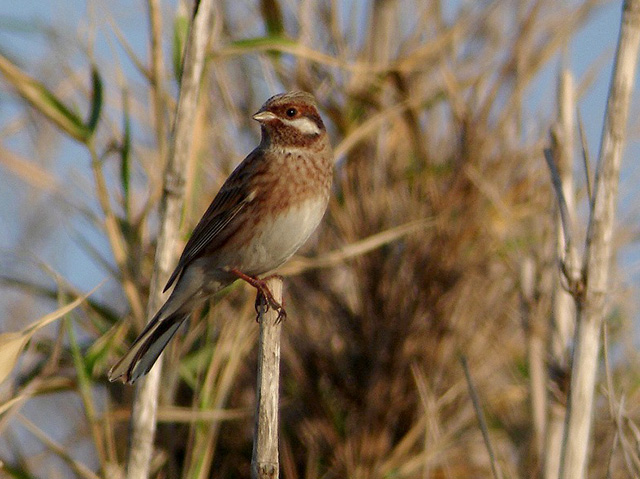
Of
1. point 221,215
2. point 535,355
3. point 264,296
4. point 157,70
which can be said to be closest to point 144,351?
point 264,296

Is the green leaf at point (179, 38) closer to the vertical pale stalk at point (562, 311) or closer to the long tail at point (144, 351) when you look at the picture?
the long tail at point (144, 351)

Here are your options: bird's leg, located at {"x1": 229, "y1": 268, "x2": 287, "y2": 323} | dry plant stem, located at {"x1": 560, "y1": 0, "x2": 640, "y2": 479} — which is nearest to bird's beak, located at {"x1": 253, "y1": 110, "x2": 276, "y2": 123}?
bird's leg, located at {"x1": 229, "y1": 268, "x2": 287, "y2": 323}

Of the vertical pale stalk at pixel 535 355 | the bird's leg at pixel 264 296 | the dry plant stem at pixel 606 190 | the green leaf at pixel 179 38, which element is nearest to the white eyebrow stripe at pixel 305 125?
the green leaf at pixel 179 38

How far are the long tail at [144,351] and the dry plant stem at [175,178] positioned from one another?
0.12 ft

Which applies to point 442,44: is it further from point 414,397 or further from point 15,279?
point 15,279

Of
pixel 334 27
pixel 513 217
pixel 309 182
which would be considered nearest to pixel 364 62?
pixel 334 27

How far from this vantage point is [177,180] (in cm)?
306

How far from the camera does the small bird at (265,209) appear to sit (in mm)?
3502

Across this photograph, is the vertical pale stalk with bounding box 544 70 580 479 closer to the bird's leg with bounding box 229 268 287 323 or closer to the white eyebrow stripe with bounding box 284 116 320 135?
the white eyebrow stripe with bounding box 284 116 320 135

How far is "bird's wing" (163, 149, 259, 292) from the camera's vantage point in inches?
141

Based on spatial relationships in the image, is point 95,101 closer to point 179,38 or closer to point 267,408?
point 179,38

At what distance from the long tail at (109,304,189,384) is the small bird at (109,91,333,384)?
11 cm

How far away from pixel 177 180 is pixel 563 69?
1637 mm

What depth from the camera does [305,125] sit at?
371 centimetres
